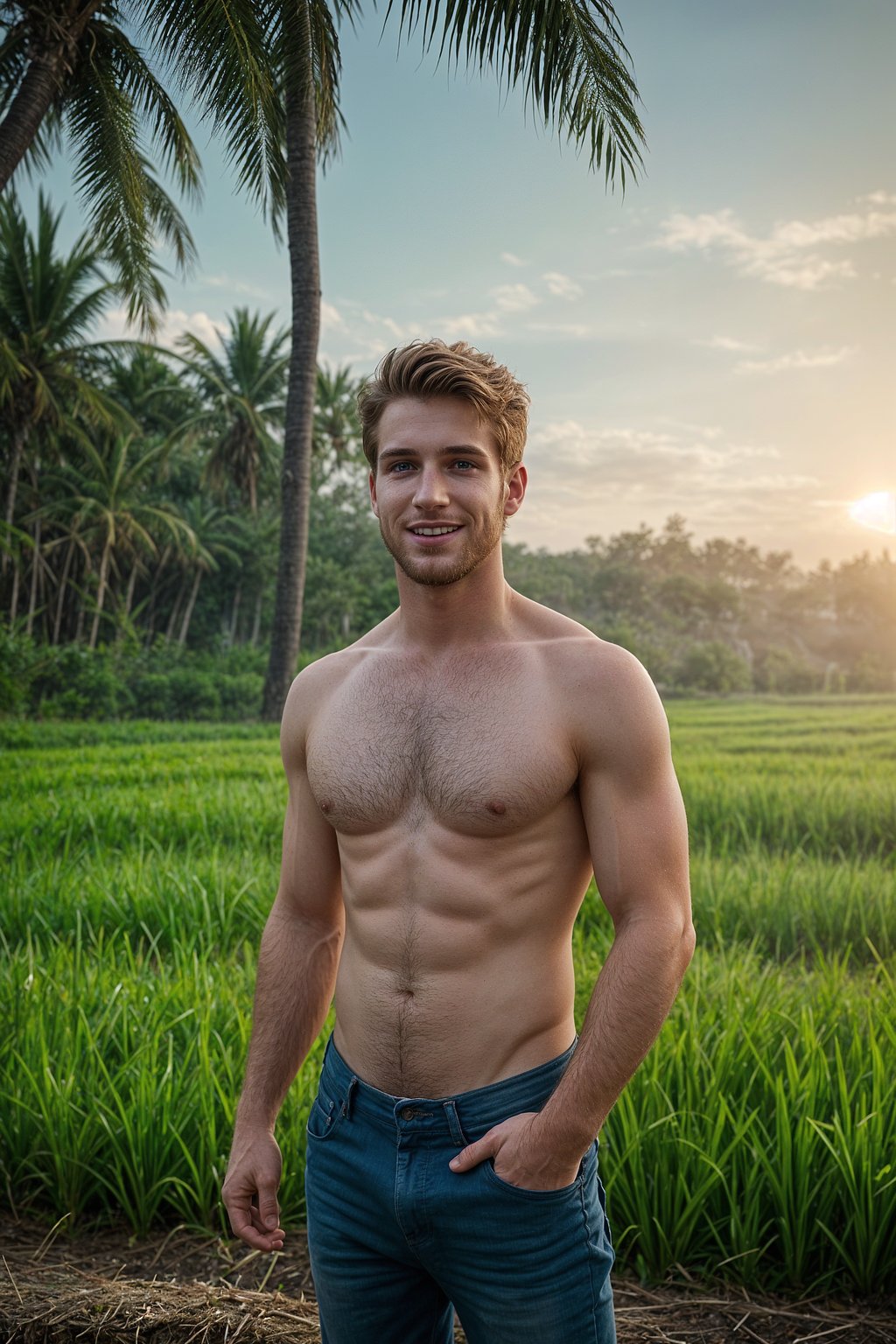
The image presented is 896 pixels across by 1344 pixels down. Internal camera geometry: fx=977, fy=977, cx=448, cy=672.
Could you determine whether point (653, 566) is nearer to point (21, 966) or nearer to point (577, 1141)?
point (21, 966)

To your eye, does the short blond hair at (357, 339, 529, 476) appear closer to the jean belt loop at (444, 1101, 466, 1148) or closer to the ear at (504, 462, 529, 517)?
the ear at (504, 462, 529, 517)

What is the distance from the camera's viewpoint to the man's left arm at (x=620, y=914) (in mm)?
1172

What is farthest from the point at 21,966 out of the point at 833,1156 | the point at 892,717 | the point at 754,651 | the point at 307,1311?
the point at 754,651

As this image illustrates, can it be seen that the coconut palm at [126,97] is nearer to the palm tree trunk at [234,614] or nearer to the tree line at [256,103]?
the tree line at [256,103]

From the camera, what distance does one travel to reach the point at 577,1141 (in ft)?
3.85

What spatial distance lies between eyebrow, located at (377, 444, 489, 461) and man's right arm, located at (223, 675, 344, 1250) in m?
0.41

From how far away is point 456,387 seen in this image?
1.31m

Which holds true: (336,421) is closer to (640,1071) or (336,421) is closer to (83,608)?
(83,608)

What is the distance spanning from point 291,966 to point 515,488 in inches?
33.3

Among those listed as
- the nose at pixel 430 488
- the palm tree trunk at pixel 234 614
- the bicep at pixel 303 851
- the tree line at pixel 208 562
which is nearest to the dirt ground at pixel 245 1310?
the bicep at pixel 303 851

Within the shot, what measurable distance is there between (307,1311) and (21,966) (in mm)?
2006

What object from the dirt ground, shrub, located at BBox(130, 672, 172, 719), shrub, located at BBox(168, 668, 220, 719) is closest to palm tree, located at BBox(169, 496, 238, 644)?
shrub, located at BBox(168, 668, 220, 719)

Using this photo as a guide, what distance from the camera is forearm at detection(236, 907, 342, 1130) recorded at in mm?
1571

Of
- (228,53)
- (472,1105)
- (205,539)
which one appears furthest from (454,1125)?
(205,539)
